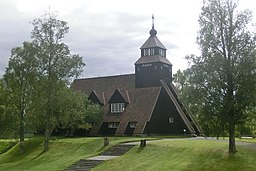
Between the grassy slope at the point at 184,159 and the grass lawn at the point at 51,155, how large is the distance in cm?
534

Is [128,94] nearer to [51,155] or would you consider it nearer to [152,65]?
[152,65]

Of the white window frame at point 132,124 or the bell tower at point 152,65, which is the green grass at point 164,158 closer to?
the white window frame at point 132,124

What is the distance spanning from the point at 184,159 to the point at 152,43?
35737 mm

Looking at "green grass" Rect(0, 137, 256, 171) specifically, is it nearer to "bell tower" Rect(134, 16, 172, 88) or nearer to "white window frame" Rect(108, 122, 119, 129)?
"white window frame" Rect(108, 122, 119, 129)

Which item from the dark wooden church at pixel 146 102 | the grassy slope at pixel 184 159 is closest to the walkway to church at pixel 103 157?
the grassy slope at pixel 184 159

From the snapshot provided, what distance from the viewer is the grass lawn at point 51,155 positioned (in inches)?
1449

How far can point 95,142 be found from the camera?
45344 millimetres

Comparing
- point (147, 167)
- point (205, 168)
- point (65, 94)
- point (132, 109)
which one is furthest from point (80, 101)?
point (205, 168)

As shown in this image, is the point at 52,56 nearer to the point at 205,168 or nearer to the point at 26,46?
the point at 26,46

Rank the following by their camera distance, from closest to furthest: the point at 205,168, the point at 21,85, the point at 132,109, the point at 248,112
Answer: the point at 205,168 → the point at 248,112 → the point at 21,85 → the point at 132,109

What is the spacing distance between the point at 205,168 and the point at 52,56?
80.2 ft

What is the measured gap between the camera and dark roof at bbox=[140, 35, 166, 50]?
64.7m

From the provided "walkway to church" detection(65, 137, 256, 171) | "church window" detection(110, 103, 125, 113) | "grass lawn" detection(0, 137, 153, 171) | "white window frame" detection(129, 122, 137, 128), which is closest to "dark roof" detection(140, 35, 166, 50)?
"church window" detection(110, 103, 125, 113)

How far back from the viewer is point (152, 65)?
208ft
